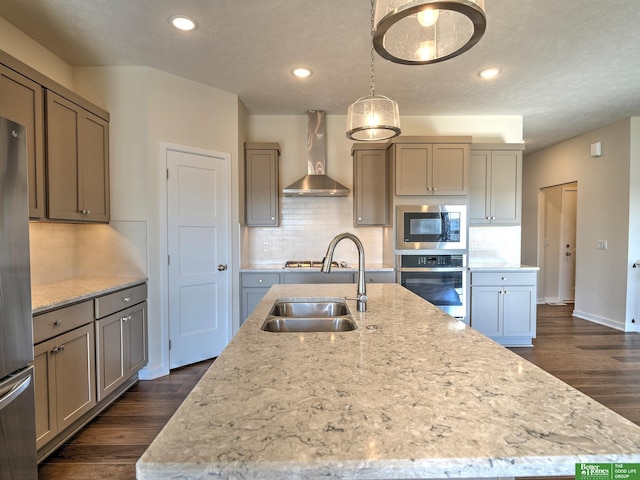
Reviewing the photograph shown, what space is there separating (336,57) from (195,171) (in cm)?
169

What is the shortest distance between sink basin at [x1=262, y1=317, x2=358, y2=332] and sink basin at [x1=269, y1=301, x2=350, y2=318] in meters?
0.26

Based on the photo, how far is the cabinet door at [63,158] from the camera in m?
2.19

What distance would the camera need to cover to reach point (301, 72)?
2.94 meters

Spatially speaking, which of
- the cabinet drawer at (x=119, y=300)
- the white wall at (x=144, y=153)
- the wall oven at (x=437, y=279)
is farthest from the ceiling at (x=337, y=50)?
the cabinet drawer at (x=119, y=300)

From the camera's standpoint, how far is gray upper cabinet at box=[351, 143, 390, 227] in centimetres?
384

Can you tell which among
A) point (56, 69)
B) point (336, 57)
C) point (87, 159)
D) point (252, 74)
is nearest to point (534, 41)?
point (336, 57)

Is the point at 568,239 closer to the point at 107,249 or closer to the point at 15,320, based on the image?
the point at 107,249

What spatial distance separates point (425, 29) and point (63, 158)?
100 inches

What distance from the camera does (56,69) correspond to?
2.68 metres

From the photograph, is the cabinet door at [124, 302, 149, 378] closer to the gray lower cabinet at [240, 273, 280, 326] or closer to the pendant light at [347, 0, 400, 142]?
the gray lower cabinet at [240, 273, 280, 326]

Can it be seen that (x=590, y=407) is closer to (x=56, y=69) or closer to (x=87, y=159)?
(x=87, y=159)

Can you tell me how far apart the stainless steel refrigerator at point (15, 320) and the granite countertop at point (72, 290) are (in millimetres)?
269

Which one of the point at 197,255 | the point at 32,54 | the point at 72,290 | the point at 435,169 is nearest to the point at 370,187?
the point at 435,169

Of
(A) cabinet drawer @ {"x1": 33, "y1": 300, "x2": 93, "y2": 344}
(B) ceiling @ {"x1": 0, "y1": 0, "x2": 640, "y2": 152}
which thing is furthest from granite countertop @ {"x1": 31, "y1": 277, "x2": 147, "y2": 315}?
(B) ceiling @ {"x1": 0, "y1": 0, "x2": 640, "y2": 152}
